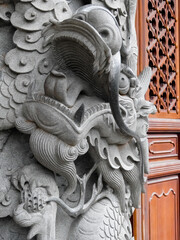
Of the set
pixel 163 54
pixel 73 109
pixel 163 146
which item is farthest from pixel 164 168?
pixel 73 109

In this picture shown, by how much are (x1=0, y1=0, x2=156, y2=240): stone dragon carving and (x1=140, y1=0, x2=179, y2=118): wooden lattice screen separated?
590 mm

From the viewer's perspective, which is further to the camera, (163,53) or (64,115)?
(163,53)

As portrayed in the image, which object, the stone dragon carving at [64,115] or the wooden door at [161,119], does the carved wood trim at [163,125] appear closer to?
the wooden door at [161,119]

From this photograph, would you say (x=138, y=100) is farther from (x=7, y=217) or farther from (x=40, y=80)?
(x=7, y=217)

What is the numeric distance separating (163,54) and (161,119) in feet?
0.89

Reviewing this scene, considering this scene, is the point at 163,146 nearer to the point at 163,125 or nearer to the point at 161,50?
the point at 163,125

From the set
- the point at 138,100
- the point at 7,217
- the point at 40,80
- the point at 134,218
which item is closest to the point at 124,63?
the point at 138,100

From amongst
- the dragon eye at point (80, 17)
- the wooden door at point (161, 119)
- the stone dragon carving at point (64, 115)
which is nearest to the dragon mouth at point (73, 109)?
the stone dragon carving at point (64, 115)

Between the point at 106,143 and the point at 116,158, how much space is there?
4cm

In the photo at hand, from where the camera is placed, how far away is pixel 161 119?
1.36 metres

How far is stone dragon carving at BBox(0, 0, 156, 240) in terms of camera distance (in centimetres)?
67

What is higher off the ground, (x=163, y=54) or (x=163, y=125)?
(x=163, y=54)

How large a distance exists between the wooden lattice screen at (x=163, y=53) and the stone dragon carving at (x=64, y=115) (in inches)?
23.2

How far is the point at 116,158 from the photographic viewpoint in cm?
80
